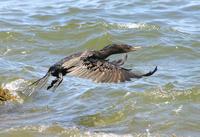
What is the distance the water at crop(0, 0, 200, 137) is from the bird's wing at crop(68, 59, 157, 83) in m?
0.71

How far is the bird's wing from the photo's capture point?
7711mm

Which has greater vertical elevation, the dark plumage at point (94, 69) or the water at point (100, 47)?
the dark plumage at point (94, 69)

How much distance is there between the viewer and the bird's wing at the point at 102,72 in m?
7.71

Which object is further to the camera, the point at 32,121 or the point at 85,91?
the point at 85,91

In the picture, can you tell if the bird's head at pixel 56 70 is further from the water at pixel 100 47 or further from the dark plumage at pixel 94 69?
the water at pixel 100 47

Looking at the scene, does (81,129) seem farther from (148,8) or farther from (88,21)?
(148,8)

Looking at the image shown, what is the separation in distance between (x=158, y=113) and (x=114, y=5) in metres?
8.20

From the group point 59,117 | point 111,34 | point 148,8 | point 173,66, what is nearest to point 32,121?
point 59,117

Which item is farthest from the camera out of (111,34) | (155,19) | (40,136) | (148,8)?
(148,8)

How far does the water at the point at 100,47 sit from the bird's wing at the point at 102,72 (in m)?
0.71

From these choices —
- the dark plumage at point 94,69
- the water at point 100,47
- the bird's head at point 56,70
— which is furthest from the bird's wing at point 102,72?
the water at point 100,47

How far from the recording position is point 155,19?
47.8ft

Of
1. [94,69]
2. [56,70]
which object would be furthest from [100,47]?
[94,69]

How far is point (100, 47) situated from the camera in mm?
12836
